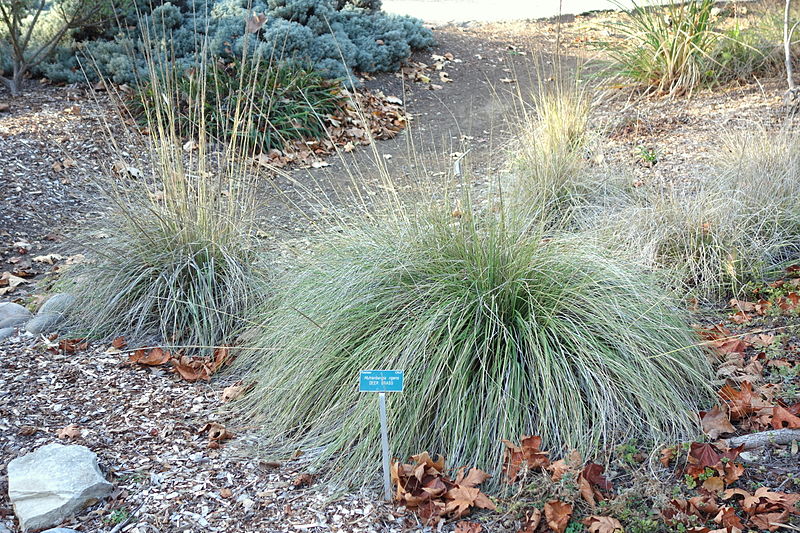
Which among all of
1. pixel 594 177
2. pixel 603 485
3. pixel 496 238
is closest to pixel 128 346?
pixel 496 238

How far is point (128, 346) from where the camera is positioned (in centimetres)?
436

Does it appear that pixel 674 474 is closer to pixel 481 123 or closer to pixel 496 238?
pixel 496 238

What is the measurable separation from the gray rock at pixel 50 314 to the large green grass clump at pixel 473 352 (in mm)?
1496

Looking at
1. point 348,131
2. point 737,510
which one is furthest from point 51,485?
point 348,131

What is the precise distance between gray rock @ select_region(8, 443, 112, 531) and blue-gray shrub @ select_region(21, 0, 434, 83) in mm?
5907

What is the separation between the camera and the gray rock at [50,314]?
4.45 metres

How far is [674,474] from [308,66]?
7.10 m

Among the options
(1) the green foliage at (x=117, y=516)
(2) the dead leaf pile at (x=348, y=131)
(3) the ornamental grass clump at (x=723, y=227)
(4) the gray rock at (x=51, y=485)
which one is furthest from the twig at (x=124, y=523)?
(2) the dead leaf pile at (x=348, y=131)

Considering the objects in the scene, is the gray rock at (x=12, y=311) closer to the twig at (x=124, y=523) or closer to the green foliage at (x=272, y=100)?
the twig at (x=124, y=523)

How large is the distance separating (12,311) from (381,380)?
9.87 ft

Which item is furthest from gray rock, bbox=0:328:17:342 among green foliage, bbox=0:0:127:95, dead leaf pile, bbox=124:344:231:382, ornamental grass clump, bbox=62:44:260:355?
green foliage, bbox=0:0:127:95

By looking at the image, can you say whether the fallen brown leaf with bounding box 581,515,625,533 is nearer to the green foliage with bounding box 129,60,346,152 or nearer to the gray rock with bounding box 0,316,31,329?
the gray rock with bounding box 0,316,31,329

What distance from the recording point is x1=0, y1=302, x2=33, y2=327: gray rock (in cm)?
466

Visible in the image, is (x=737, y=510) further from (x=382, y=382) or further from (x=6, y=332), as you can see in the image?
(x=6, y=332)
